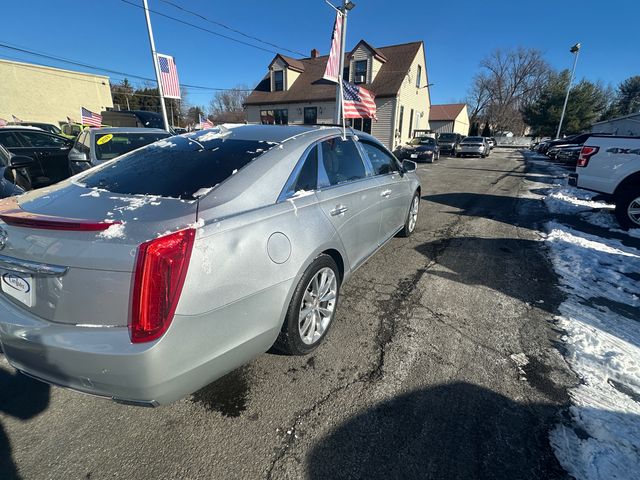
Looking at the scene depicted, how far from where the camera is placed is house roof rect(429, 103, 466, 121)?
48594 millimetres

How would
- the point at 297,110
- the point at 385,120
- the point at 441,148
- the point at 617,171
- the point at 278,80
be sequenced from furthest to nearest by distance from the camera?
1. the point at 278,80
2. the point at 297,110
3. the point at 441,148
4. the point at 385,120
5. the point at 617,171

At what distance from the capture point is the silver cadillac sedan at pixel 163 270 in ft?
4.83

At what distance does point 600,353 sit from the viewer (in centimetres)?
249

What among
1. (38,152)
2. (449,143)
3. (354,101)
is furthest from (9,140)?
(449,143)

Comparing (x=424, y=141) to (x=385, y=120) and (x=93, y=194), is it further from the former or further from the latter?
(x=93, y=194)

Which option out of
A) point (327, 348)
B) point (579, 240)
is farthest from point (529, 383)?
point (579, 240)

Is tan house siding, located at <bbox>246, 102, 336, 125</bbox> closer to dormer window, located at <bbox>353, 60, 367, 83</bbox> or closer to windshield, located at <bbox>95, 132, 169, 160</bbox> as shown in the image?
dormer window, located at <bbox>353, 60, 367, 83</bbox>

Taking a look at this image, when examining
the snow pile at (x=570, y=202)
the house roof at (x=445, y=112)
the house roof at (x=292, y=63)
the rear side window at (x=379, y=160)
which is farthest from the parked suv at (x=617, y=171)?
the house roof at (x=445, y=112)

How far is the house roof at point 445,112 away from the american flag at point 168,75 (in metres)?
44.5

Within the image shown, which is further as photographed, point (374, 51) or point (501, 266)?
point (374, 51)

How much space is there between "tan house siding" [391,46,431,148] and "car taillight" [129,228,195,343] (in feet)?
79.1

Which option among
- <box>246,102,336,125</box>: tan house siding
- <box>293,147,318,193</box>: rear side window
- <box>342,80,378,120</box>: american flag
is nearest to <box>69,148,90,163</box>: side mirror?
<box>293,147,318,193</box>: rear side window

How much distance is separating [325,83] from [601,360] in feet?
84.6

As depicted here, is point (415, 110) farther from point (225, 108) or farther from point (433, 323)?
point (225, 108)
